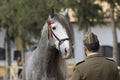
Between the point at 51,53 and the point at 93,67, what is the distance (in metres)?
3.25

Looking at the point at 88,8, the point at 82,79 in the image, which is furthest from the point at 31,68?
the point at 88,8

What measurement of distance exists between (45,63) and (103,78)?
3.39 meters

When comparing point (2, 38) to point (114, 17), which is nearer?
point (114, 17)

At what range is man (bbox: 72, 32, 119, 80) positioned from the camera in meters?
6.06

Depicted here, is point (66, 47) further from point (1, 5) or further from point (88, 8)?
point (1, 5)

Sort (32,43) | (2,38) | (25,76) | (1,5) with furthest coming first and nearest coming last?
(2,38), (32,43), (1,5), (25,76)

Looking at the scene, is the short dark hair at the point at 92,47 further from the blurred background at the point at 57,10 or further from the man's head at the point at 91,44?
the blurred background at the point at 57,10

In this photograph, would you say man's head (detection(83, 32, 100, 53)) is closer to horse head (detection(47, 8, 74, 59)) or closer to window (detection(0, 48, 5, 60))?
horse head (detection(47, 8, 74, 59))

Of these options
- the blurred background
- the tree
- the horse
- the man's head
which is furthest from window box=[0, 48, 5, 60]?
the man's head

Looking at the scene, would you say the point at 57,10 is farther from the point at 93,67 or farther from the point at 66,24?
the point at 93,67

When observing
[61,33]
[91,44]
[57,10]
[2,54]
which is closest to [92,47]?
[91,44]

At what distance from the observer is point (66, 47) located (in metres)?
8.56

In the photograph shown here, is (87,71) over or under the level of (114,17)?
under

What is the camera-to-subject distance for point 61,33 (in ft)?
28.9
